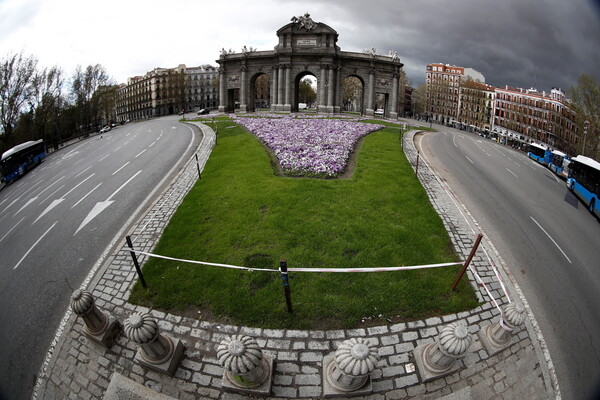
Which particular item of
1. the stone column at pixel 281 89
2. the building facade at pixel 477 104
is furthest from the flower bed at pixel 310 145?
the building facade at pixel 477 104

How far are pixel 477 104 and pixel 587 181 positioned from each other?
336 ft

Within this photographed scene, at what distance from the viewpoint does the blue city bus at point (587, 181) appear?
16062 mm

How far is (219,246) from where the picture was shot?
11.1m

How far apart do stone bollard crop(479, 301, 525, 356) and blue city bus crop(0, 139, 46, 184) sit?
3873cm

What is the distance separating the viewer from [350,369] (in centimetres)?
545

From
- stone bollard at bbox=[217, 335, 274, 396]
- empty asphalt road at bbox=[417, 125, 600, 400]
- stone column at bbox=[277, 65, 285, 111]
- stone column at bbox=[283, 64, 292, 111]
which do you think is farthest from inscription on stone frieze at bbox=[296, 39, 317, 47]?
stone bollard at bbox=[217, 335, 274, 396]

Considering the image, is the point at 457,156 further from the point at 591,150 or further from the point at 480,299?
the point at 480,299

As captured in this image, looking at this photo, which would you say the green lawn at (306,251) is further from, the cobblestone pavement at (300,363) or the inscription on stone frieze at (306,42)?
the inscription on stone frieze at (306,42)

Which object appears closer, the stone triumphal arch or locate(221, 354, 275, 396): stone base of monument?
locate(221, 354, 275, 396): stone base of monument

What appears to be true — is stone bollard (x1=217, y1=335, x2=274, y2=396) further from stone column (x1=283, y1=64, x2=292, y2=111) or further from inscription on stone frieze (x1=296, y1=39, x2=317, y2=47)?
inscription on stone frieze (x1=296, y1=39, x2=317, y2=47)

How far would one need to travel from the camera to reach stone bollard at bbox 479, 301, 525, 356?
263 inches

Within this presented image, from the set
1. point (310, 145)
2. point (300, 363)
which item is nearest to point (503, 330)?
point (300, 363)

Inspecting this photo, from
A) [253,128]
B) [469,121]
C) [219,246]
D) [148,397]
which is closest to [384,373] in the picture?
[148,397]

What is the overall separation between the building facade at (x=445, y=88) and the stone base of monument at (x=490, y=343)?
121m
